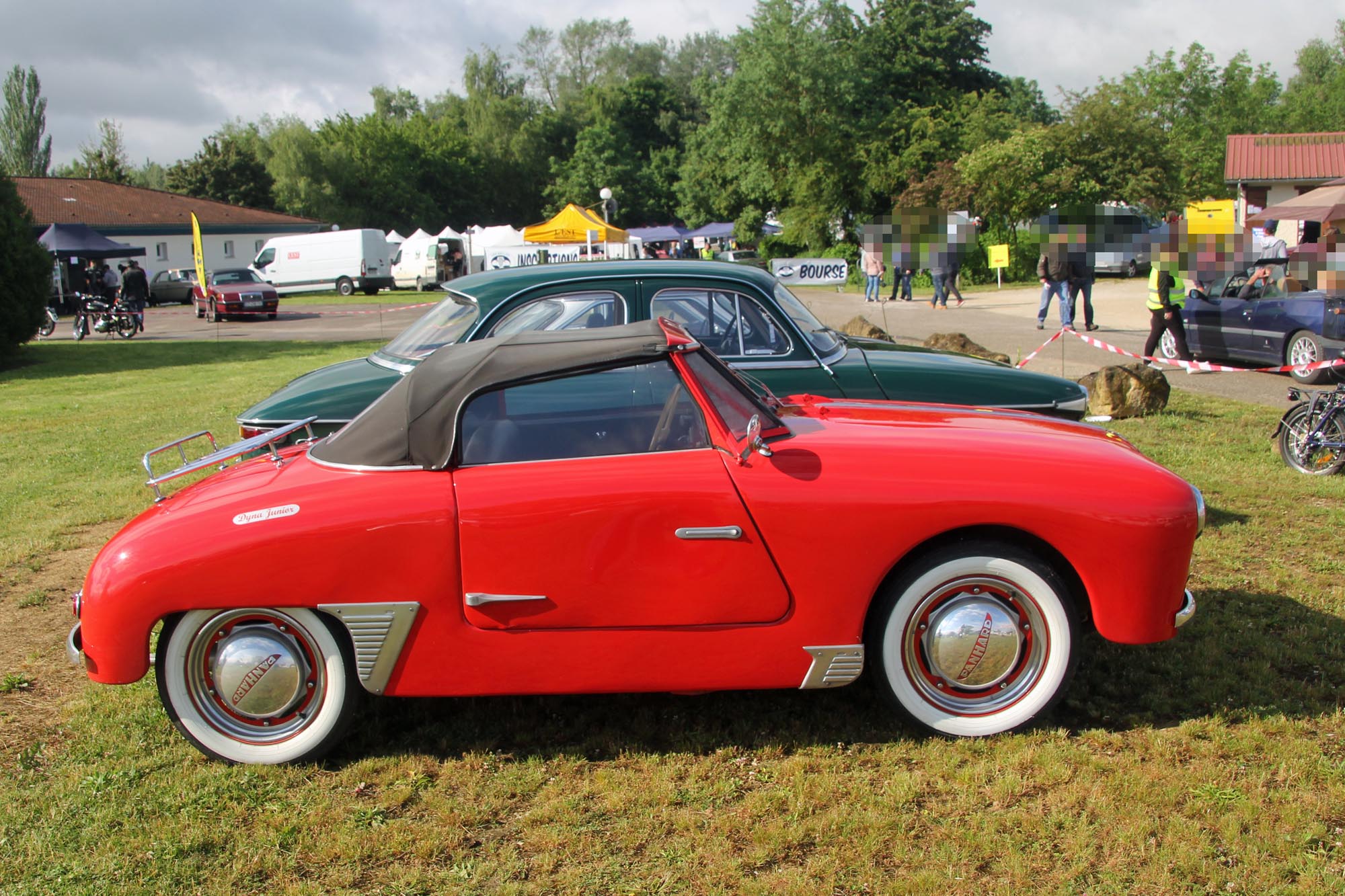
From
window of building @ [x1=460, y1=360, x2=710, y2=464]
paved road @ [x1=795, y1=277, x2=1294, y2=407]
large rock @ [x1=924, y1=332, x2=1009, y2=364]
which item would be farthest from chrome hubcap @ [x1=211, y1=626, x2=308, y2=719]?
paved road @ [x1=795, y1=277, x2=1294, y2=407]

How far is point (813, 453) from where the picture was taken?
3.54 m

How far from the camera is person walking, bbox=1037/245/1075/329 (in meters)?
17.9

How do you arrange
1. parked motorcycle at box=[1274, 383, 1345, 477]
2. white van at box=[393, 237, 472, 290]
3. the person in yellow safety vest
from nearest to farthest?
parked motorcycle at box=[1274, 383, 1345, 477]
the person in yellow safety vest
white van at box=[393, 237, 472, 290]

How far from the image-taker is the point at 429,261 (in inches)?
1634

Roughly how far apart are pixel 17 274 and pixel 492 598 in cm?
1930

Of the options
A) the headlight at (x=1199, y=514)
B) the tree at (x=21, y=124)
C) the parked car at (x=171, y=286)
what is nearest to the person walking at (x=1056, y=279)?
the headlight at (x=1199, y=514)

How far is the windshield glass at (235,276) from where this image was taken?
3023 centimetres

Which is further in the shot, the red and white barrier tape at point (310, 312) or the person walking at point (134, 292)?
the red and white barrier tape at point (310, 312)

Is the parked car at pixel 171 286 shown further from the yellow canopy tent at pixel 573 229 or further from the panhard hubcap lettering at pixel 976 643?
the panhard hubcap lettering at pixel 976 643

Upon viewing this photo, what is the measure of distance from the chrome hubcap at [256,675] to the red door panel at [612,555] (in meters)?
0.63

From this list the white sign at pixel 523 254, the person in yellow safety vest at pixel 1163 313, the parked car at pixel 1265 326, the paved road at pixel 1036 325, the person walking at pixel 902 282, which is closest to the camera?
the parked car at pixel 1265 326

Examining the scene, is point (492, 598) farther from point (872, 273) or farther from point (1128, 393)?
point (872, 273)

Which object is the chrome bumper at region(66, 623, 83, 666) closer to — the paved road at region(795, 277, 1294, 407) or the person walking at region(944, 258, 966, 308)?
the paved road at region(795, 277, 1294, 407)

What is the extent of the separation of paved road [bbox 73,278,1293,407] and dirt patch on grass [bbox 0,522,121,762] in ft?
36.5
